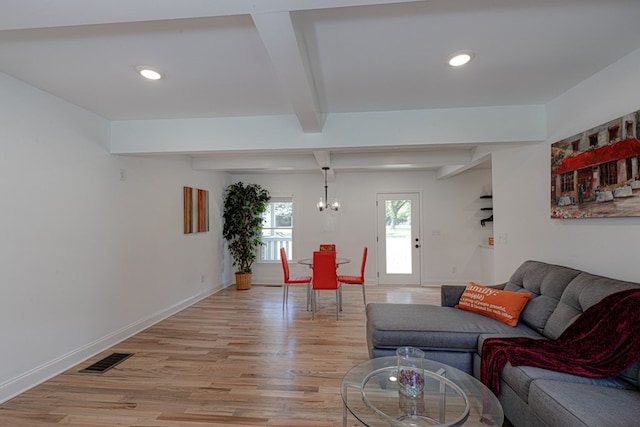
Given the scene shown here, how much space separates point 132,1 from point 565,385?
9.13 ft

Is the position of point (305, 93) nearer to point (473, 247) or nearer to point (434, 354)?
point (434, 354)

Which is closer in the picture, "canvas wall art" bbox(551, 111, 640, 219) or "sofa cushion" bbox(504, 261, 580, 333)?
"canvas wall art" bbox(551, 111, 640, 219)

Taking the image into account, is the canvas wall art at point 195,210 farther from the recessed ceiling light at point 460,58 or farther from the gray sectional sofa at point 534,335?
the recessed ceiling light at point 460,58

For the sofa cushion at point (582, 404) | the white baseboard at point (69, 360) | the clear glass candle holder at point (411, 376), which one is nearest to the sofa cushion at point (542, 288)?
the sofa cushion at point (582, 404)

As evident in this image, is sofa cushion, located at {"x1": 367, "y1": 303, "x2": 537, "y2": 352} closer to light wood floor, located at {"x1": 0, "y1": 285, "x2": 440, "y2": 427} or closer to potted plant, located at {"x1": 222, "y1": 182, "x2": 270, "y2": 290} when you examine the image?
light wood floor, located at {"x1": 0, "y1": 285, "x2": 440, "y2": 427}

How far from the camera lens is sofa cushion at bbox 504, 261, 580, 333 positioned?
228 centimetres

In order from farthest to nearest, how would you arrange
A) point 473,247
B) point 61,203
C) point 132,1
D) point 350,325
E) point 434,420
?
point 473,247 < point 350,325 < point 61,203 < point 434,420 < point 132,1

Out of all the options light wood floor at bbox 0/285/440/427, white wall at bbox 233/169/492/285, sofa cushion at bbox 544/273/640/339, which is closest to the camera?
sofa cushion at bbox 544/273/640/339

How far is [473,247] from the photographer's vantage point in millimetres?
6016

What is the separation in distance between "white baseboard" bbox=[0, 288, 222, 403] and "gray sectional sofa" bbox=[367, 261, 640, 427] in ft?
9.08

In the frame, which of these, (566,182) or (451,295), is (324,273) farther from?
(566,182)

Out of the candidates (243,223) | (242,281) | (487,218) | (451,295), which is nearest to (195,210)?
(243,223)

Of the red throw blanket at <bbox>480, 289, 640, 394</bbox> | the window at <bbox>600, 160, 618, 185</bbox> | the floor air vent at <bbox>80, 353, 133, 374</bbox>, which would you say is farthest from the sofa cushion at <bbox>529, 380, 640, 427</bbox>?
the floor air vent at <bbox>80, 353, 133, 374</bbox>

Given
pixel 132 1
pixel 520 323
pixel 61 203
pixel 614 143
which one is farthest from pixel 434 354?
pixel 61 203
